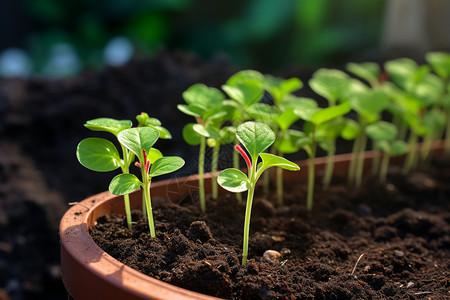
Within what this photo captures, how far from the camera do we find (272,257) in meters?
0.89

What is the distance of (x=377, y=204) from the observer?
4.33 ft

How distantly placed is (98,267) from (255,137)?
1.09 feet

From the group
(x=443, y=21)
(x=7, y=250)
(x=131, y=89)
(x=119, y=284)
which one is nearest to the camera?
(x=119, y=284)

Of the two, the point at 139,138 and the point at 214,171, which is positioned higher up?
the point at 139,138

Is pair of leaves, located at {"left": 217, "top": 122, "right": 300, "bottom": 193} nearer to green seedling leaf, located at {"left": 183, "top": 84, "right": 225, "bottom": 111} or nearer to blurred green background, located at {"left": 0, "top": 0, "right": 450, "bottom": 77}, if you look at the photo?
green seedling leaf, located at {"left": 183, "top": 84, "right": 225, "bottom": 111}

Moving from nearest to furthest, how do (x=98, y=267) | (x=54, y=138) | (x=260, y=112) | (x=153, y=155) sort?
1. (x=98, y=267)
2. (x=153, y=155)
3. (x=260, y=112)
4. (x=54, y=138)

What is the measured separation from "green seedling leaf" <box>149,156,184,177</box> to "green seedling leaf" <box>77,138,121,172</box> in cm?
8

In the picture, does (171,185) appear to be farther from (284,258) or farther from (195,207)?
(284,258)

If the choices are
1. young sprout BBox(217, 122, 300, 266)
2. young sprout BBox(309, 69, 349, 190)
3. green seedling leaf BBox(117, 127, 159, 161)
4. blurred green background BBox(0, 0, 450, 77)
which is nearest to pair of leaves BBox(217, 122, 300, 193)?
young sprout BBox(217, 122, 300, 266)

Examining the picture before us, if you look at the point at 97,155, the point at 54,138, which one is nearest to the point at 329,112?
the point at 97,155

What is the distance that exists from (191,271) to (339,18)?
2999 millimetres

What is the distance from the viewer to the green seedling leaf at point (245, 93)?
99 cm

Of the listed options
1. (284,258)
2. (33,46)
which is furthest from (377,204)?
(33,46)

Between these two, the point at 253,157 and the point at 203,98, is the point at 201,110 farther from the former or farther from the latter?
the point at 253,157
